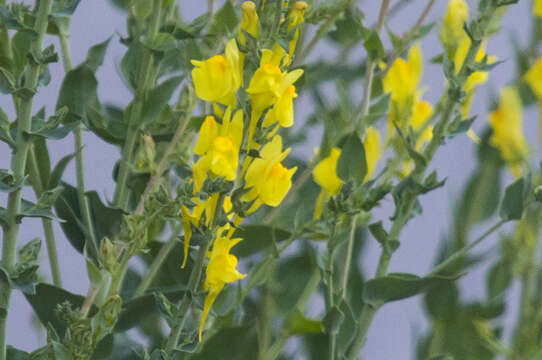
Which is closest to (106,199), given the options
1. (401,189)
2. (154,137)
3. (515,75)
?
(154,137)

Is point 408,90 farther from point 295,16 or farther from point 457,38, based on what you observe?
point 295,16

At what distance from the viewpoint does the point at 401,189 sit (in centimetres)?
40

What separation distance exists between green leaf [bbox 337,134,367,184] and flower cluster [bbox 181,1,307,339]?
0.07m

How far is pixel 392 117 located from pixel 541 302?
5.2 inches

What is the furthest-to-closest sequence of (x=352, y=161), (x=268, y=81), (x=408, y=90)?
(x=408, y=90), (x=352, y=161), (x=268, y=81)

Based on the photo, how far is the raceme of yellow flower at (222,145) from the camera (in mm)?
276

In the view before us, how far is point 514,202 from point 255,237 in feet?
0.42

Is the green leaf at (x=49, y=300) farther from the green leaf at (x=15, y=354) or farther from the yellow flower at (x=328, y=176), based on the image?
the yellow flower at (x=328, y=176)

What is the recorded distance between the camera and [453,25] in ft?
1.40

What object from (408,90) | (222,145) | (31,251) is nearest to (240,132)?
(222,145)

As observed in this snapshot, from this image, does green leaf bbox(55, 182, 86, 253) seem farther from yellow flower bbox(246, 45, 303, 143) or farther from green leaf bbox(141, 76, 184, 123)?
yellow flower bbox(246, 45, 303, 143)

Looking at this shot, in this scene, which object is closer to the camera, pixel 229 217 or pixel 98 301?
pixel 229 217

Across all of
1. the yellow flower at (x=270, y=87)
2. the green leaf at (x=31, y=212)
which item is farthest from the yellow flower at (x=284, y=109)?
the green leaf at (x=31, y=212)

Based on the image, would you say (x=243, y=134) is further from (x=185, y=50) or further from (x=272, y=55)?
(x=185, y=50)
